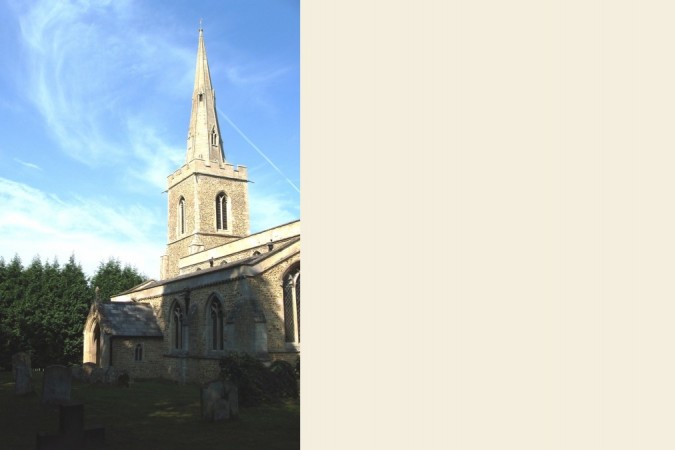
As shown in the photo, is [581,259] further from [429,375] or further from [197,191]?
[197,191]

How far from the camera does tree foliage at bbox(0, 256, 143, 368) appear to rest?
29734 mm

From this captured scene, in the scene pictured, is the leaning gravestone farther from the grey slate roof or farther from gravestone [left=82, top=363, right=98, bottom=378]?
the grey slate roof

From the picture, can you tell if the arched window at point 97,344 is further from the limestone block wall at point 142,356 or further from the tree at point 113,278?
the tree at point 113,278

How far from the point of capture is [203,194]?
4428 centimetres

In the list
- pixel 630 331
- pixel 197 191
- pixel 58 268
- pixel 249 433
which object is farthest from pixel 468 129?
pixel 197 191

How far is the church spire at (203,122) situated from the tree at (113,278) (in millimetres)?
10814

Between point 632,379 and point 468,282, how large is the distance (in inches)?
18.2

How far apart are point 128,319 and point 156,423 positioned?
51.7 ft

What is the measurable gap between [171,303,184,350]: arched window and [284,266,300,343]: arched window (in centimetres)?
647

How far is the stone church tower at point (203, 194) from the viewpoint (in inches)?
1737

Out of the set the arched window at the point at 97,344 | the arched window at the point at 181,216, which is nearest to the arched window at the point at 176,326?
the arched window at the point at 97,344

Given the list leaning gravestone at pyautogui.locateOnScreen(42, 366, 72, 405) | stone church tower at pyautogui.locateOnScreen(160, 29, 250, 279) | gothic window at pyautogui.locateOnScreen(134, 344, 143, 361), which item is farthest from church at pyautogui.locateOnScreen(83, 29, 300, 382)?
leaning gravestone at pyautogui.locateOnScreen(42, 366, 72, 405)

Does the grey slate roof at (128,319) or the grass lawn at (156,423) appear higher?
the grey slate roof at (128,319)

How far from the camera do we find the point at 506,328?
1.47 meters
